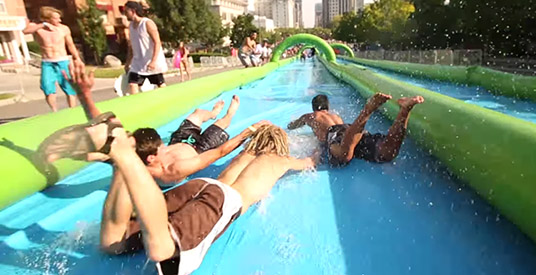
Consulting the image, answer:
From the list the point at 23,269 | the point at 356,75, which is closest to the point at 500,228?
the point at 23,269

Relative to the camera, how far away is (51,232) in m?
2.03

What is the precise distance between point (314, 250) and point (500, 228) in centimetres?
86

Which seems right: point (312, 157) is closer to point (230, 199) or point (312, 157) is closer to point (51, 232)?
point (230, 199)

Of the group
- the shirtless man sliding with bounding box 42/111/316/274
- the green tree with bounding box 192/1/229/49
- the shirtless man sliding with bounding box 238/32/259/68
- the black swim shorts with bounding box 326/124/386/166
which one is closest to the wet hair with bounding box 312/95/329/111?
the black swim shorts with bounding box 326/124/386/166

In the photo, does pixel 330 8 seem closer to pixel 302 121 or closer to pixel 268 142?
pixel 302 121

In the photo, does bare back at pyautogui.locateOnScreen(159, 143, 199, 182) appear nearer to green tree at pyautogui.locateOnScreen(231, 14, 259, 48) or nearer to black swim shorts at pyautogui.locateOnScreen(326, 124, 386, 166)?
black swim shorts at pyautogui.locateOnScreen(326, 124, 386, 166)

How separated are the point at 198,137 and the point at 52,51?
6.53 feet

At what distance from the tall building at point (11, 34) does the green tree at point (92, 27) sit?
4.57 metres

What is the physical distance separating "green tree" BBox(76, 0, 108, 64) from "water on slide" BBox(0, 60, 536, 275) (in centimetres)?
2804

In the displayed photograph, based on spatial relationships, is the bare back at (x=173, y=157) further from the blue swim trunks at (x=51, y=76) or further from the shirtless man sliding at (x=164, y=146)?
the blue swim trunks at (x=51, y=76)

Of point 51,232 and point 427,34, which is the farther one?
point 427,34

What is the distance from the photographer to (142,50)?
4.17 metres

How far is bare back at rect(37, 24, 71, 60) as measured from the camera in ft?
12.5

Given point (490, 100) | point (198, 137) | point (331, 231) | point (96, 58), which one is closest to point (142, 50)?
point (198, 137)
